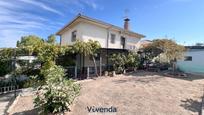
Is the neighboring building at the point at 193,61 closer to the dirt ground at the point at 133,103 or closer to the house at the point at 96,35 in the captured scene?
the house at the point at 96,35

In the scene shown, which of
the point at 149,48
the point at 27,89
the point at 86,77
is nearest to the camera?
the point at 27,89

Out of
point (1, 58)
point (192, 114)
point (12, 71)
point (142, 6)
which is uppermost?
point (142, 6)

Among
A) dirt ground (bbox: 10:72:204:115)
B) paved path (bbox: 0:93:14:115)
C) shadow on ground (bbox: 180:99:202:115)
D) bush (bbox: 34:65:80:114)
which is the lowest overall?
paved path (bbox: 0:93:14:115)

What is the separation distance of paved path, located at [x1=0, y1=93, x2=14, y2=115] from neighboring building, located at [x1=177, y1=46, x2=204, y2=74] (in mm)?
21319

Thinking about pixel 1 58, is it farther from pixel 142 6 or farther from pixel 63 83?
pixel 142 6

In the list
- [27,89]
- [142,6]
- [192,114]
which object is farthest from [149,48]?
[27,89]

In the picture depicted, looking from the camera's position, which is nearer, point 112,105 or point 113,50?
point 112,105

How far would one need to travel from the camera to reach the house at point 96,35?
55.2 feet

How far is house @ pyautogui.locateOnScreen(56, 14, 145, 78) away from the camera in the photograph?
16828mm

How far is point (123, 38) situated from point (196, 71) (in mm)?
10992

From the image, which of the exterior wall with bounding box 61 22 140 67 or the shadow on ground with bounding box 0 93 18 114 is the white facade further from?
the shadow on ground with bounding box 0 93 18 114

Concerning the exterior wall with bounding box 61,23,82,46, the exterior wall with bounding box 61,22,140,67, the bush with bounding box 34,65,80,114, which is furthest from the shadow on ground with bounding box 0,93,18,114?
the exterior wall with bounding box 61,23,82,46

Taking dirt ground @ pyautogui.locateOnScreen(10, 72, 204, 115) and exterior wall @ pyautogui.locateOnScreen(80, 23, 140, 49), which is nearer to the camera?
dirt ground @ pyautogui.locateOnScreen(10, 72, 204, 115)

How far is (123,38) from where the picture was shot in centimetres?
2175
